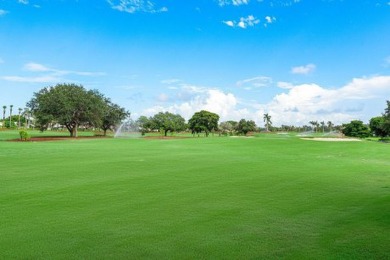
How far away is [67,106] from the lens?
64938 millimetres

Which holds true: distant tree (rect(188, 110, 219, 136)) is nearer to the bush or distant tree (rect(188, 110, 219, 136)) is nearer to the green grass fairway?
the bush

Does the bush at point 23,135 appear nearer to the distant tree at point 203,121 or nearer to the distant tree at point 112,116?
the distant tree at point 112,116

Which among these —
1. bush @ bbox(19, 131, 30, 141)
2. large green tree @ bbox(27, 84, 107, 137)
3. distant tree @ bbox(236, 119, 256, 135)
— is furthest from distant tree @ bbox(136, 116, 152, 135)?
bush @ bbox(19, 131, 30, 141)

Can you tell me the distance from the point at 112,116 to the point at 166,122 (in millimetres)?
13818

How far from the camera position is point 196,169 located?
17.8 m

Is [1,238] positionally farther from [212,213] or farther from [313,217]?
[313,217]

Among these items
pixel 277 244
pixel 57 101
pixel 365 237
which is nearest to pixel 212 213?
pixel 277 244

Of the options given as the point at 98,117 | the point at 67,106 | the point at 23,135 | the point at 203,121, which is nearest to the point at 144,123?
the point at 203,121

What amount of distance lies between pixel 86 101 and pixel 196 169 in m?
56.2

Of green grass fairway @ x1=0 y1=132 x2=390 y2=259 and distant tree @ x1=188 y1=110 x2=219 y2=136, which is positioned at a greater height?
distant tree @ x1=188 y1=110 x2=219 y2=136

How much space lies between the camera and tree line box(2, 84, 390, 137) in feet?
217

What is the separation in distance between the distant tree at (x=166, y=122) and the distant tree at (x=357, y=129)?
49.5m

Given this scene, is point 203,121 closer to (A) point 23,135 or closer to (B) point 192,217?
(A) point 23,135

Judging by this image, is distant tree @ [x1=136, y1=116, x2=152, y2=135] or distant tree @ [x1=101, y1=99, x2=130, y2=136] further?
distant tree @ [x1=136, y1=116, x2=152, y2=135]
